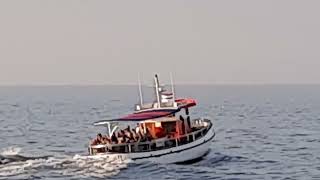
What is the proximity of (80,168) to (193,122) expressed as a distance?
648 inches

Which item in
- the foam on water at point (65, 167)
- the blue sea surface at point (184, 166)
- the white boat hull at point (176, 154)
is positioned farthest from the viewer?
the white boat hull at point (176, 154)

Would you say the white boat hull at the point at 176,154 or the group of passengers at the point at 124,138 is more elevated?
the group of passengers at the point at 124,138

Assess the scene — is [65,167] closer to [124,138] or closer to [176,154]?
[124,138]

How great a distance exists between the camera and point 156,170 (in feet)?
143

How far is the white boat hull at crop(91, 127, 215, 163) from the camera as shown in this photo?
4447 cm

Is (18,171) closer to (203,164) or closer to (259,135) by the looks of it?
(203,164)

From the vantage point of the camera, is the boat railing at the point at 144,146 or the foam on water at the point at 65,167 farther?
the boat railing at the point at 144,146

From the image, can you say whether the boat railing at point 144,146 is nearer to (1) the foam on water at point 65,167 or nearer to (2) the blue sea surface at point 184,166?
(1) the foam on water at point 65,167

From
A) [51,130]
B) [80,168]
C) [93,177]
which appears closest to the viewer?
[93,177]

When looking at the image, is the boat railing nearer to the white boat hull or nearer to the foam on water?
the white boat hull

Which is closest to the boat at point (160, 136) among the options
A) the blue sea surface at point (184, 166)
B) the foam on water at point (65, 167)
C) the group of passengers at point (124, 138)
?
the group of passengers at point (124, 138)

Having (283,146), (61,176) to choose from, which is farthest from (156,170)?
(283,146)

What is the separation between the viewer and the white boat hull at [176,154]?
1751 inches

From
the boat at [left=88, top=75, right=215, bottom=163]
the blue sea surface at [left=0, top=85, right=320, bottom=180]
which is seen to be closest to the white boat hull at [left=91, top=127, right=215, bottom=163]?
the boat at [left=88, top=75, right=215, bottom=163]
